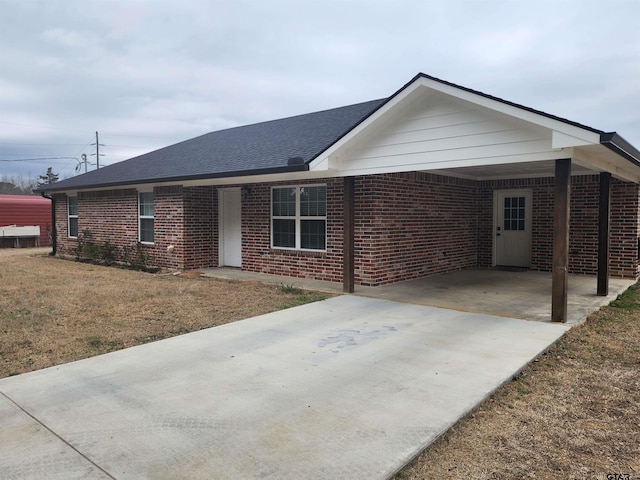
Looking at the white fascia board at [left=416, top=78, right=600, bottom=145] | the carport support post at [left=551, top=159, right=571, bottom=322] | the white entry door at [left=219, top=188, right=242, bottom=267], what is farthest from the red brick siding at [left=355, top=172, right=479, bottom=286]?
the white entry door at [left=219, top=188, right=242, bottom=267]

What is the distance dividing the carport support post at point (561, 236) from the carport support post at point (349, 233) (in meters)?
3.40

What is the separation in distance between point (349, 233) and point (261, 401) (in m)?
5.00

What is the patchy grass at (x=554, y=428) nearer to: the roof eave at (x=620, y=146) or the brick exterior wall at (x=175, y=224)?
the roof eave at (x=620, y=146)

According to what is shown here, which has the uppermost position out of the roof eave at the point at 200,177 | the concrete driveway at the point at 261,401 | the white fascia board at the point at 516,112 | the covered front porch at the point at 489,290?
the white fascia board at the point at 516,112

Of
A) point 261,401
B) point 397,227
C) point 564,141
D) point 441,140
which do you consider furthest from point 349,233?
point 261,401

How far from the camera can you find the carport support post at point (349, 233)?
27.1 feet

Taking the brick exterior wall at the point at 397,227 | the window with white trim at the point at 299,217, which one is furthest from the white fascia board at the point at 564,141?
the window with white trim at the point at 299,217

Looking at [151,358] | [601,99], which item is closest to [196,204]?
[151,358]

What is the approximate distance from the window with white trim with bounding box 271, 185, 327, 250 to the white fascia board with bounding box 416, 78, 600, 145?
154 inches

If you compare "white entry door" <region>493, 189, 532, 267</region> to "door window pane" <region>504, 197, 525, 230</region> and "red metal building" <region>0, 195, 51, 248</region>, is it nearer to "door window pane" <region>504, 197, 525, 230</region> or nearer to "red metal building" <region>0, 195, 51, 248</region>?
"door window pane" <region>504, 197, 525, 230</region>

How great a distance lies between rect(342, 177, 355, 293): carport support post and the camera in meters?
8.27

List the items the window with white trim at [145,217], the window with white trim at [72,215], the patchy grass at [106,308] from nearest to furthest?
the patchy grass at [106,308] < the window with white trim at [145,217] < the window with white trim at [72,215]

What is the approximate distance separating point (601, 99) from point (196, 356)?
21.3 m

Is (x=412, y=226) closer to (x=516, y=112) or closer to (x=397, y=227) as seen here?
(x=397, y=227)
